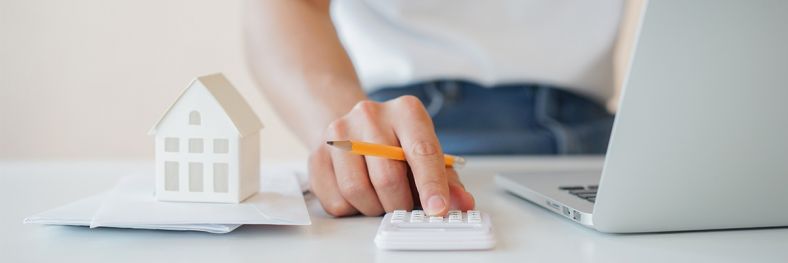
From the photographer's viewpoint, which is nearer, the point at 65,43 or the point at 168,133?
the point at 168,133

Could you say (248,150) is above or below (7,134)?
above

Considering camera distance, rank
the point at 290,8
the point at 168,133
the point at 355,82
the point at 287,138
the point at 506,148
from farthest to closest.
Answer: the point at 287,138
the point at 506,148
the point at 290,8
the point at 355,82
the point at 168,133

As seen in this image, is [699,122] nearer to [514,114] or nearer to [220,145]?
[220,145]

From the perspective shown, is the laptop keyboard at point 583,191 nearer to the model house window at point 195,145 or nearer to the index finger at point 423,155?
the index finger at point 423,155

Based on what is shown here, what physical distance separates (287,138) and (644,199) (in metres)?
2.93

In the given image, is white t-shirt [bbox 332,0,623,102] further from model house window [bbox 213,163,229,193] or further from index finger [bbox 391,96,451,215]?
model house window [bbox 213,163,229,193]

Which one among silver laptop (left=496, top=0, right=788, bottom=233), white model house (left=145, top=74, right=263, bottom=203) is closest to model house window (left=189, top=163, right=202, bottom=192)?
white model house (left=145, top=74, right=263, bottom=203)

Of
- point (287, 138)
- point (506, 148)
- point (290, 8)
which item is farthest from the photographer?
point (287, 138)

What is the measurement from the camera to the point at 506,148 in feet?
4.86

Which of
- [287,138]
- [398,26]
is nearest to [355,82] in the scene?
[398,26]

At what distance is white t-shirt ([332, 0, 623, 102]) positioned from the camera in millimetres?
1499

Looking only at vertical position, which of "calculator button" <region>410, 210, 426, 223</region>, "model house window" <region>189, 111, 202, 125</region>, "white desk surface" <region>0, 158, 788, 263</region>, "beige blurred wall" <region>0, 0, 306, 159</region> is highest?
"model house window" <region>189, 111, 202, 125</region>

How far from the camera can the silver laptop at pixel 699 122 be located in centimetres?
59

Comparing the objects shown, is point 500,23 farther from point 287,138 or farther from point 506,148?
point 287,138
